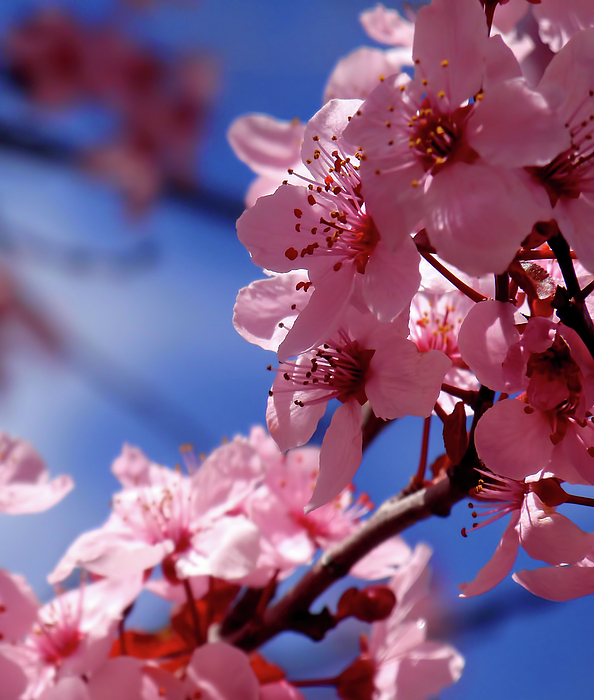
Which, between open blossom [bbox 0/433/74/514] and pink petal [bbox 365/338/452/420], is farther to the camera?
open blossom [bbox 0/433/74/514]

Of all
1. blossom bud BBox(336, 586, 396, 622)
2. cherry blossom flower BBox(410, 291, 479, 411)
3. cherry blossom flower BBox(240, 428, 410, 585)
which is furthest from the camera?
cherry blossom flower BBox(240, 428, 410, 585)

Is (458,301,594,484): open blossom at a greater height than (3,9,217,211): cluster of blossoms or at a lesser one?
lesser

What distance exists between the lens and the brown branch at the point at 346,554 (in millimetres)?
906

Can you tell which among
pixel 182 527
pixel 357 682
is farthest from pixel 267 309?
pixel 357 682

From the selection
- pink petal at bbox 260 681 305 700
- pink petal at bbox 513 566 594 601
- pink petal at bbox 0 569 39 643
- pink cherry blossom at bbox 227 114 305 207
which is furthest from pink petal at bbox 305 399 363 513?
pink cherry blossom at bbox 227 114 305 207

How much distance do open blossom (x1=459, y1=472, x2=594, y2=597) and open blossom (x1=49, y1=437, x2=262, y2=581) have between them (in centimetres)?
43

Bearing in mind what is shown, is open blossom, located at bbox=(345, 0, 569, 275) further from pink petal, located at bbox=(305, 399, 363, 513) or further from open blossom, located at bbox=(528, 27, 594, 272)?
pink petal, located at bbox=(305, 399, 363, 513)

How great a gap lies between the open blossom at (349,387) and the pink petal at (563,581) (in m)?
0.24

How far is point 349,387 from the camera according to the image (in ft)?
2.84

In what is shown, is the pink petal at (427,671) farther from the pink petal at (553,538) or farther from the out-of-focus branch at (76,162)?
the out-of-focus branch at (76,162)

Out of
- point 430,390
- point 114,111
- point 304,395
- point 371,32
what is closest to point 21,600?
point 304,395

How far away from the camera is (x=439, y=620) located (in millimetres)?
2785

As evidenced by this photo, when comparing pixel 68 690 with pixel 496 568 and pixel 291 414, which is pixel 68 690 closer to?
pixel 291 414

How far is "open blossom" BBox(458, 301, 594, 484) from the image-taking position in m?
0.69
